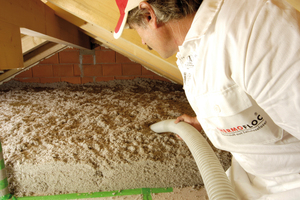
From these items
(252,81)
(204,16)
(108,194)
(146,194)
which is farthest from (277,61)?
(108,194)

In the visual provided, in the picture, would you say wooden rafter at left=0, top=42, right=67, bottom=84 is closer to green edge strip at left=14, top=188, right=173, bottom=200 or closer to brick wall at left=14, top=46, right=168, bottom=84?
brick wall at left=14, top=46, right=168, bottom=84

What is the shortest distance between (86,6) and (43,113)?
144 centimetres

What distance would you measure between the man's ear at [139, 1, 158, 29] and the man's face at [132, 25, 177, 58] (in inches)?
0.8

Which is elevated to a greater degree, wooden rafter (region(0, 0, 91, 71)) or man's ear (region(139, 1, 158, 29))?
wooden rafter (region(0, 0, 91, 71))

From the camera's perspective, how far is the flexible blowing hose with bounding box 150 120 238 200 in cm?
84

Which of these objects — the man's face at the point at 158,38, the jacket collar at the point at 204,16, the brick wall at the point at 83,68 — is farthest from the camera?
the brick wall at the point at 83,68

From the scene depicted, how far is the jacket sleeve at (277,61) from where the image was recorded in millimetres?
483

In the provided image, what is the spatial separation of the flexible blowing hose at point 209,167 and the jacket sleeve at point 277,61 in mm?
430

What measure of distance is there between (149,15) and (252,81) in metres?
0.44

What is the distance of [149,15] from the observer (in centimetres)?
74

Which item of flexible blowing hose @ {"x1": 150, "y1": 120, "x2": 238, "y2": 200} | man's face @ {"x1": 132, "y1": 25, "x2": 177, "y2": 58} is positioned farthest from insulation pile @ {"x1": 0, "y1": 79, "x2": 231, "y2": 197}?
man's face @ {"x1": 132, "y1": 25, "x2": 177, "y2": 58}

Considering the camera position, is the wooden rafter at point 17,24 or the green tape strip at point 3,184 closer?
the wooden rafter at point 17,24

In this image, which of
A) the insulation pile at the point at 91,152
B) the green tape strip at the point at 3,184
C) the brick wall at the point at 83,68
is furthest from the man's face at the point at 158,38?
the brick wall at the point at 83,68

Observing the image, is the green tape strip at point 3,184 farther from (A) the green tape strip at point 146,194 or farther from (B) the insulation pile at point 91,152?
(A) the green tape strip at point 146,194
